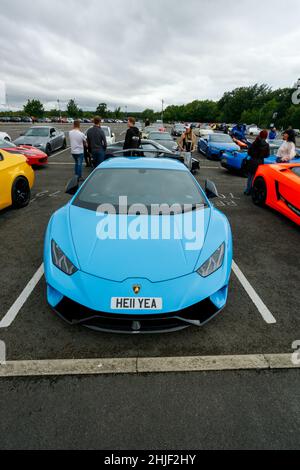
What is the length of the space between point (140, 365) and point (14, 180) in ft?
15.1

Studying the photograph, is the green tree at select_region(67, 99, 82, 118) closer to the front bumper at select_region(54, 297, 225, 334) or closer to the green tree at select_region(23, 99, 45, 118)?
the green tree at select_region(23, 99, 45, 118)

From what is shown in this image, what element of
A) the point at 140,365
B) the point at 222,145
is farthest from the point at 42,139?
the point at 140,365

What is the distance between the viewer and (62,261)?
2355 mm

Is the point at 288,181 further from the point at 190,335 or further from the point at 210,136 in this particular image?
the point at 210,136

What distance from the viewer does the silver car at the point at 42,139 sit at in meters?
11.4

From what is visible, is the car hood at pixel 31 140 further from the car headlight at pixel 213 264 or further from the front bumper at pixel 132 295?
the car headlight at pixel 213 264

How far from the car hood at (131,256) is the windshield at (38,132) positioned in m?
11.5

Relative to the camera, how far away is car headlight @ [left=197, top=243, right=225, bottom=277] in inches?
90.4

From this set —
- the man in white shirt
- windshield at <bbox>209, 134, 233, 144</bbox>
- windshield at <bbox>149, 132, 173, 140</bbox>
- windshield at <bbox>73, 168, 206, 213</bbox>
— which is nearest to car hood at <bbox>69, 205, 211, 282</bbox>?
windshield at <bbox>73, 168, 206, 213</bbox>

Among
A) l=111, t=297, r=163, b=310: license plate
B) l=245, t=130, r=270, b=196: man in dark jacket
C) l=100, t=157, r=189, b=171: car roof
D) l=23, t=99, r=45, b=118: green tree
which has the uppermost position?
l=23, t=99, r=45, b=118: green tree

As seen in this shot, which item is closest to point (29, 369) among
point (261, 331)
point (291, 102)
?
point (261, 331)

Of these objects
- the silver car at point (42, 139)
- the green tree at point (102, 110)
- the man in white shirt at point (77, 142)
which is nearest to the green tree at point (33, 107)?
the green tree at point (102, 110)

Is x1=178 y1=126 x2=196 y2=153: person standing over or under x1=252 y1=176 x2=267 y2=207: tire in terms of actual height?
over

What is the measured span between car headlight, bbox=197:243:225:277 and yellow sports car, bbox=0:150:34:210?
4219 millimetres
